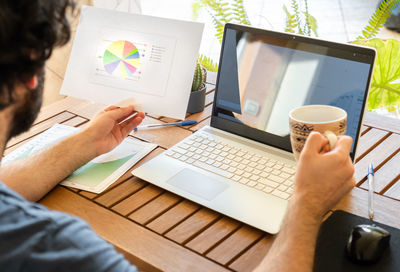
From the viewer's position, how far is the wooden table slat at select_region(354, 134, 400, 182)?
112cm

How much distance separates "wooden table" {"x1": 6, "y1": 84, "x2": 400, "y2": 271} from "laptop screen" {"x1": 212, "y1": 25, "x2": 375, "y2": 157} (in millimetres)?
159

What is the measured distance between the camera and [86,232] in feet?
2.18

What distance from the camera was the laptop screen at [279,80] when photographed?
3.46ft

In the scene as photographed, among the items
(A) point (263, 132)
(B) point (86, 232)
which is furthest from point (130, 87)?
(B) point (86, 232)

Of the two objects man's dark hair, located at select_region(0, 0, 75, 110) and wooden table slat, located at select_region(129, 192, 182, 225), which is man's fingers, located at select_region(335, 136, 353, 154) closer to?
wooden table slat, located at select_region(129, 192, 182, 225)

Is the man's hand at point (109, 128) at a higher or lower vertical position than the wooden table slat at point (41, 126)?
higher

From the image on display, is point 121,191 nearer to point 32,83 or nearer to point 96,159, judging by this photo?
point 96,159

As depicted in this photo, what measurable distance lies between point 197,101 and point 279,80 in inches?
12.1

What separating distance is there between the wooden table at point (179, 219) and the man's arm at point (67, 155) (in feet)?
0.12

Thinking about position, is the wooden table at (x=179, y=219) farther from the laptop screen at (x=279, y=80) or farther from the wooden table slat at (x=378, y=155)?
the laptop screen at (x=279, y=80)

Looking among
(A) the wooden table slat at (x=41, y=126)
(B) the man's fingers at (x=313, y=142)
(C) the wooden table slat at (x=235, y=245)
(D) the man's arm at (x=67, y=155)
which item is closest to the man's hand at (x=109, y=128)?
(D) the man's arm at (x=67, y=155)

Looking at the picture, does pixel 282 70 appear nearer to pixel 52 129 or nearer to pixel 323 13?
pixel 52 129

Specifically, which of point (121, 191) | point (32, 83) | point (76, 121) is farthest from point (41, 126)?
point (32, 83)

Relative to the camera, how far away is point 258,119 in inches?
47.3
